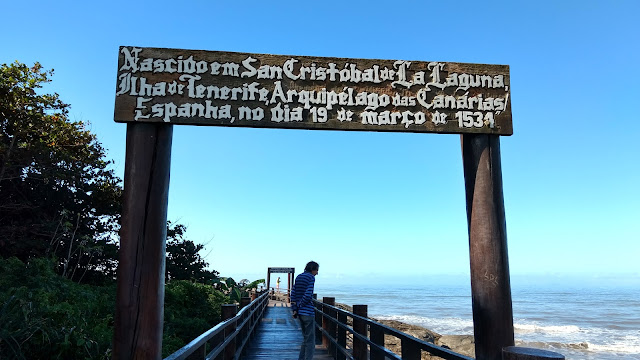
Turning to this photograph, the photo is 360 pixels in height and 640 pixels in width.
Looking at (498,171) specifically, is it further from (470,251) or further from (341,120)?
(341,120)

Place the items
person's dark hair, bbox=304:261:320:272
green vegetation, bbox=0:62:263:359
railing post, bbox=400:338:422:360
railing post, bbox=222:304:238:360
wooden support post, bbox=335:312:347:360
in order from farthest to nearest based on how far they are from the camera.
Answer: green vegetation, bbox=0:62:263:359
wooden support post, bbox=335:312:347:360
person's dark hair, bbox=304:261:320:272
railing post, bbox=222:304:238:360
railing post, bbox=400:338:422:360

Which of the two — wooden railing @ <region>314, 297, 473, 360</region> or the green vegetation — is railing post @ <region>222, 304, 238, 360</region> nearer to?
wooden railing @ <region>314, 297, 473, 360</region>

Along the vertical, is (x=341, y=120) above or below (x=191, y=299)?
above

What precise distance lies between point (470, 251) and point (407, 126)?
4.48 ft

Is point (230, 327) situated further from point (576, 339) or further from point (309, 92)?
point (576, 339)

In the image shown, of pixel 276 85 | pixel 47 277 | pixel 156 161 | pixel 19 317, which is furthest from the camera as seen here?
pixel 47 277

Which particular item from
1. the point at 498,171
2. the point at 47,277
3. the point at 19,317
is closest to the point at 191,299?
the point at 47,277

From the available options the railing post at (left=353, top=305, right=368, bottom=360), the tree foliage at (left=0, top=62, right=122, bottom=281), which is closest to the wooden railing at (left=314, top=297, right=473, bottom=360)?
the railing post at (left=353, top=305, right=368, bottom=360)

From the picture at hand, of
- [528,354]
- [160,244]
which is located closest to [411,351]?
[528,354]

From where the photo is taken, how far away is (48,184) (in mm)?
15773

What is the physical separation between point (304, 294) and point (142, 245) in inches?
112

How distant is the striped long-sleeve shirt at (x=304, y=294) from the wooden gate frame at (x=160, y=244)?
8.29 ft

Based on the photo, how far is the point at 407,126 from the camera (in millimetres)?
4309

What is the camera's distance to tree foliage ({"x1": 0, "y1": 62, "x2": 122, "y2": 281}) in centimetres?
1401
